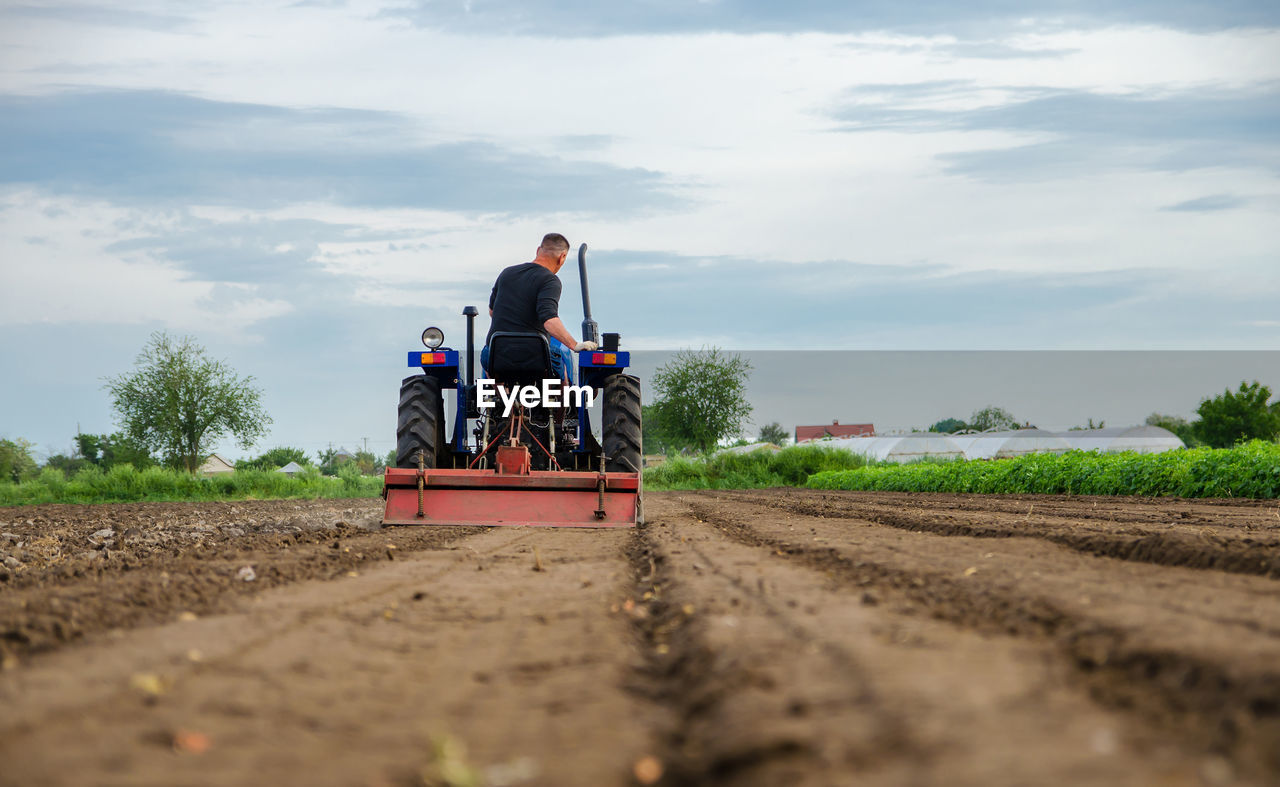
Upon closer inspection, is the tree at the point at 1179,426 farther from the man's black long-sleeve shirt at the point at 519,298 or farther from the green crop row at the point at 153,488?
the man's black long-sleeve shirt at the point at 519,298

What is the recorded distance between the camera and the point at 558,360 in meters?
8.46

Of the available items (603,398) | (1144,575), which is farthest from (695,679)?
(603,398)

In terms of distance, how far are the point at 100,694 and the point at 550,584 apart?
2.57 meters

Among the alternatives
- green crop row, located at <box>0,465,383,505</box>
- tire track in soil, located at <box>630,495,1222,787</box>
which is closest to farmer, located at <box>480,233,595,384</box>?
tire track in soil, located at <box>630,495,1222,787</box>

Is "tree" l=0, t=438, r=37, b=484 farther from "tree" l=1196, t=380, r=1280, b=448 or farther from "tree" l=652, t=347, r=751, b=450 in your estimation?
"tree" l=1196, t=380, r=1280, b=448

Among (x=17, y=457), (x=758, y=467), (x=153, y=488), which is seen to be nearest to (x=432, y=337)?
(x=153, y=488)

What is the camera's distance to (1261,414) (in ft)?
172

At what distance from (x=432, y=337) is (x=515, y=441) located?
127cm

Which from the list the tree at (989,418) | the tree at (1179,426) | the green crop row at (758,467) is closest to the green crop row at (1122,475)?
the green crop row at (758,467)

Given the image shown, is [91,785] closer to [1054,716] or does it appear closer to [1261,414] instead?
[1054,716]

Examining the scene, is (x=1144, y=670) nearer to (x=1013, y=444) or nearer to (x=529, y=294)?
(x=529, y=294)

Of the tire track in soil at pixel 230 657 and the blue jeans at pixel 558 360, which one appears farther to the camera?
the blue jeans at pixel 558 360

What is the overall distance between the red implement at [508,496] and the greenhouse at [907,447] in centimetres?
3652

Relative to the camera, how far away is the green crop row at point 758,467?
3641 cm
